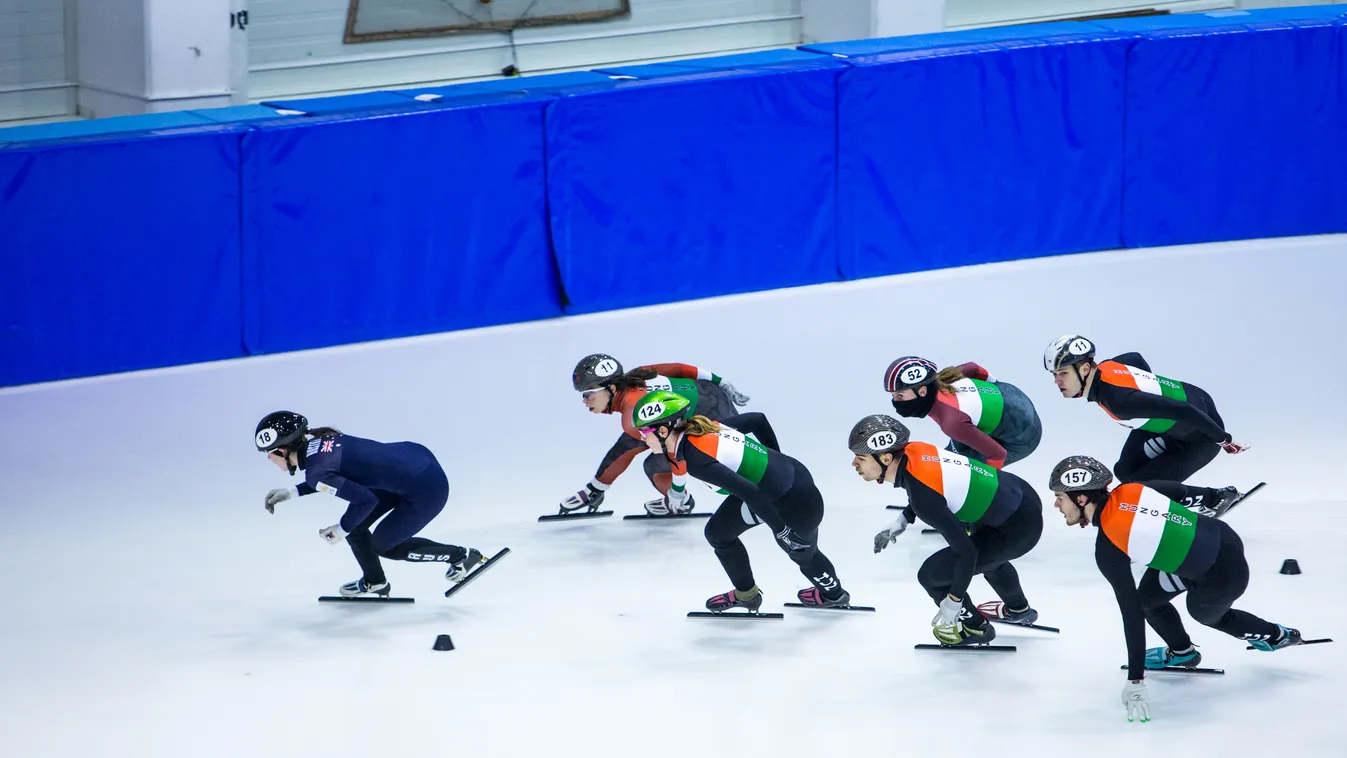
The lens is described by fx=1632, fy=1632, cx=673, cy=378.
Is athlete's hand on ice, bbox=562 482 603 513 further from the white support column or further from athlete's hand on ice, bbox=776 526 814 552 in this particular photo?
the white support column

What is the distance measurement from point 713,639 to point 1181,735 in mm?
2052

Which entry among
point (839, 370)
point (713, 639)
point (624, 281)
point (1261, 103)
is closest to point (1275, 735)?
point (713, 639)

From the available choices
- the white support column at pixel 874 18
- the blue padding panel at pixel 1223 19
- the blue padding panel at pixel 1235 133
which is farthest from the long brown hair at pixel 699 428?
the white support column at pixel 874 18

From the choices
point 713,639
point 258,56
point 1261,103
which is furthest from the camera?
point 258,56

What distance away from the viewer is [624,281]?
39.0 ft

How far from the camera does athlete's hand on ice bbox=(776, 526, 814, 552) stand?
721 cm

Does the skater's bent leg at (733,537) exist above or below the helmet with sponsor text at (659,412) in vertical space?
below

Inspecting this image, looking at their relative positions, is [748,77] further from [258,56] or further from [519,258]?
[258,56]

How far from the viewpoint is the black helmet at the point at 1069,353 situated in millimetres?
7562

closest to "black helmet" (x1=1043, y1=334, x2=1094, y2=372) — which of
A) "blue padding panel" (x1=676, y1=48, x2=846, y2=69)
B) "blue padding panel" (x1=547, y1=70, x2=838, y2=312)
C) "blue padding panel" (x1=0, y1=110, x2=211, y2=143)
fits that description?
"blue padding panel" (x1=547, y1=70, x2=838, y2=312)

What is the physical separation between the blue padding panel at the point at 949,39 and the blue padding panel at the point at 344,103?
3353 millimetres

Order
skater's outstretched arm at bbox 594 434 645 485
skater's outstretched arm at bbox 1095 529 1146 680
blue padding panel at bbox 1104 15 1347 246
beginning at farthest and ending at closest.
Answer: blue padding panel at bbox 1104 15 1347 246, skater's outstretched arm at bbox 594 434 645 485, skater's outstretched arm at bbox 1095 529 1146 680

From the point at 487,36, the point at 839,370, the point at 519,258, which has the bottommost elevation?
the point at 839,370

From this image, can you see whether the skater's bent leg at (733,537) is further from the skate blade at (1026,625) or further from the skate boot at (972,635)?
the skate blade at (1026,625)
